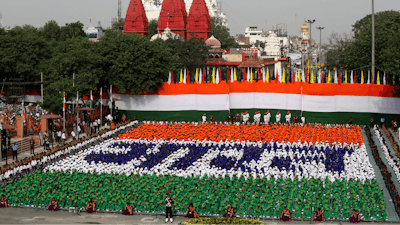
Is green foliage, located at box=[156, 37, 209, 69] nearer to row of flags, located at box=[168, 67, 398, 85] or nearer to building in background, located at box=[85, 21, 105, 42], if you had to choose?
row of flags, located at box=[168, 67, 398, 85]

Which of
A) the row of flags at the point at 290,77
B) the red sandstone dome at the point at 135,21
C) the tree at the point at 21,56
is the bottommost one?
the row of flags at the point at 290,77

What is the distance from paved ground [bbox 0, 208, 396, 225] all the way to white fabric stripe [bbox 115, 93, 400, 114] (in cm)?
2525

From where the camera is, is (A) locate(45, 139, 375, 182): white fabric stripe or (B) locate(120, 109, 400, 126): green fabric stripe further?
(B) locate(120, 109, 400, 126): green fabric stripe

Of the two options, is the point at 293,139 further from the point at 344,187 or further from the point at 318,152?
the point at 344,187

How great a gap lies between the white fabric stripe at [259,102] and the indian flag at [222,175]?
577 cm

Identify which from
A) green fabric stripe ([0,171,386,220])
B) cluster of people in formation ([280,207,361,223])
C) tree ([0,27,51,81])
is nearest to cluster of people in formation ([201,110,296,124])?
green fabric stripe ([0,171,386,220])

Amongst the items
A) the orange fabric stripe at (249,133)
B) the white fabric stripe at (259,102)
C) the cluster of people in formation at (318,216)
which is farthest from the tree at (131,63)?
the cluster of people in formation at (318,216)

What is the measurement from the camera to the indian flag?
72.6 feet

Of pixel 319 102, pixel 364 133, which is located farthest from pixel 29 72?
pixel 364 133

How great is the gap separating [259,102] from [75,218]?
92.2 feet

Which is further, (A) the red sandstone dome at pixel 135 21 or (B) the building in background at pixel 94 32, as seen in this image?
(B) the building in background at pixel 94 32

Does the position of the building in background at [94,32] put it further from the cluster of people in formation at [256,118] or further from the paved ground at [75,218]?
the paved ground at [75,218]

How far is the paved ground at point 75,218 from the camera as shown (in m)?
21.0

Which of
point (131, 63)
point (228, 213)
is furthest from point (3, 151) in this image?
point (228, 213)
